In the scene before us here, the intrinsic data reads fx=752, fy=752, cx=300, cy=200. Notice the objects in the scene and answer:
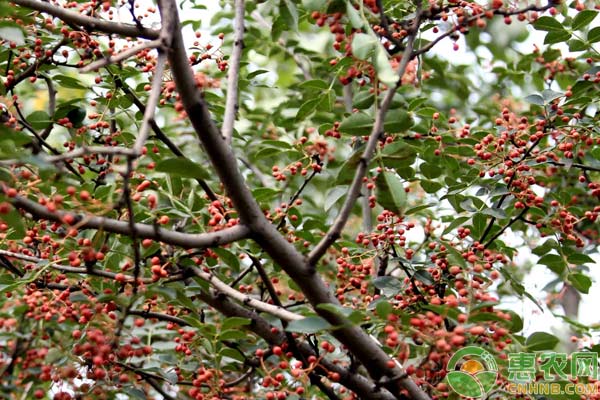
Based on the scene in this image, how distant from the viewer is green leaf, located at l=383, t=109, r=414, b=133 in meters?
1.96

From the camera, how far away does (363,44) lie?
5.60 ft

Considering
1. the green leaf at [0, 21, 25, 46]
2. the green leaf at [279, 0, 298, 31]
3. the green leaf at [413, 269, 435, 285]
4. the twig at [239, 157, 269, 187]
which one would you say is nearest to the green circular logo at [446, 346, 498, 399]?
the green leaf at [413, 269, 435, 285]

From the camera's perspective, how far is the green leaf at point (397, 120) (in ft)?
6.43

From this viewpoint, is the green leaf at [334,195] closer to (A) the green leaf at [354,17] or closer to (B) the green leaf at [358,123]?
(B) the green leaf at [358,123]

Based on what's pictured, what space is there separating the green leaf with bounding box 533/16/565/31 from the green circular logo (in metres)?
1.15

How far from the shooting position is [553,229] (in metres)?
2.66

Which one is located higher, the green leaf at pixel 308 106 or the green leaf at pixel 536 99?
the green leaf at pixel 536 99

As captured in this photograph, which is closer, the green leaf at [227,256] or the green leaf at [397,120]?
the green leaf at [397,120]

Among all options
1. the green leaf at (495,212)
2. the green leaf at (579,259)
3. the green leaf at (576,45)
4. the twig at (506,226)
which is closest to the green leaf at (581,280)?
the green leaf at (579,259)

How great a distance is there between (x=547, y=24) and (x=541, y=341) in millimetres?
1114

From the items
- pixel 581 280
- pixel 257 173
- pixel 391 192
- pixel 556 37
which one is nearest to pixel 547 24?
pixel 556 37

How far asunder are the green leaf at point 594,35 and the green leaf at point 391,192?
111cm

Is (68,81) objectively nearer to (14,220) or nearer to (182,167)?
(14,220)

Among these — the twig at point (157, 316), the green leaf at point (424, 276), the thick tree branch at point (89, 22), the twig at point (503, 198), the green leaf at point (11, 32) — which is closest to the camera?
the thick tree branch at point (89, 22)
